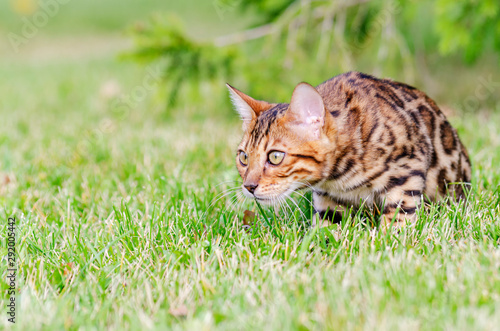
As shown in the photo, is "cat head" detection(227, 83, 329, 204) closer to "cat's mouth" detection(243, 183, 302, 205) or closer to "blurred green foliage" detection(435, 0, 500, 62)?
"cat's mouth" detection(243, 183, 302, 205)

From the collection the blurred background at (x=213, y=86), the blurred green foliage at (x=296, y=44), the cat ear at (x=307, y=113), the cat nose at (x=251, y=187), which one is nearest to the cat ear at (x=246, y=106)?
the cat ear at (x=307, y=113)

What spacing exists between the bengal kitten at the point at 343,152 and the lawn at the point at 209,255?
17cm

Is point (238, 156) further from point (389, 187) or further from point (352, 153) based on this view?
point (389, 187)

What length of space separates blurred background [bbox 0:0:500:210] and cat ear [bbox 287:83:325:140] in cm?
120

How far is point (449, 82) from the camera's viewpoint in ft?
23.6

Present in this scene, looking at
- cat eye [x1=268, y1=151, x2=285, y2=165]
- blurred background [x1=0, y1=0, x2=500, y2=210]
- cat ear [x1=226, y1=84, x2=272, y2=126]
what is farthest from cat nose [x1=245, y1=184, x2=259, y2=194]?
blurred background [x1=0, y1=0, x2=500, y2=210]

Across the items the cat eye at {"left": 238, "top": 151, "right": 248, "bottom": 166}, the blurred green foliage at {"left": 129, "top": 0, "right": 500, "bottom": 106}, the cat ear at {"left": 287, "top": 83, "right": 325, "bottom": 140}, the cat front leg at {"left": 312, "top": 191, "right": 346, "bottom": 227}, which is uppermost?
the blurred green foliage at {"left": 129, "top": 0, "right": 500, "bottom": 106}

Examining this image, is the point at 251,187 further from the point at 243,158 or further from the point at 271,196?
the point at 243,158

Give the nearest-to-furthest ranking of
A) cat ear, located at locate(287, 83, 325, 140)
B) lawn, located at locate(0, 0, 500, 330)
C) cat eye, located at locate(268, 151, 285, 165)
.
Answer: lawn, located at locate(0, 0, 500, 330) → cat ear, located at locate(287, 83, 325, 140) → cat eye, located at locate(268, 151, 285, 165)

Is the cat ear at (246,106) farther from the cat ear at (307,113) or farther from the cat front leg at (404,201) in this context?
the cat front leg at (404,201)

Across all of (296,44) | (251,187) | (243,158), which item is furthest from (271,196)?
(296,44)

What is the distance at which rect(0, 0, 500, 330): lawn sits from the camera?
1.68 meters

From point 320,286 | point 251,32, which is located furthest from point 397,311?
point 251,32

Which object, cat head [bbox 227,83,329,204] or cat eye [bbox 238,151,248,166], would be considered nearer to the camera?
cat head [bbox 227,83,329,204]
